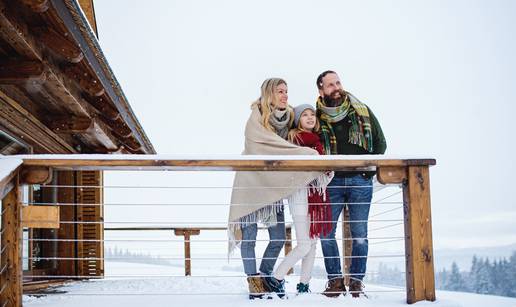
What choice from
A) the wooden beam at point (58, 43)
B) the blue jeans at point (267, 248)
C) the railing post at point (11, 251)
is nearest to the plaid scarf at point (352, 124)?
the blue jeans at point (267, 248)

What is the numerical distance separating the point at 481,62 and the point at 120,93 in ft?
144

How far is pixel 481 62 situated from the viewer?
150 feet

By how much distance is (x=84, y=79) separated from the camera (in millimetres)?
5570

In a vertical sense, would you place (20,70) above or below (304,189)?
above

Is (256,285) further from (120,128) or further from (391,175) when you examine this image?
(120,128)

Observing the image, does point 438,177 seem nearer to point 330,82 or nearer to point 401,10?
point 330,82

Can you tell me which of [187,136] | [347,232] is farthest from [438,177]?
[347,232]

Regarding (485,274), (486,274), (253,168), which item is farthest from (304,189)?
(485,274)

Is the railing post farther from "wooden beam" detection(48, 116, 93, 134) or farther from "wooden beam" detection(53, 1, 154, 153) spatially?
"wooden beam" detection(48, 116, 93, 134)

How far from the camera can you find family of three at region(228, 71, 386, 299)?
384 centimetres

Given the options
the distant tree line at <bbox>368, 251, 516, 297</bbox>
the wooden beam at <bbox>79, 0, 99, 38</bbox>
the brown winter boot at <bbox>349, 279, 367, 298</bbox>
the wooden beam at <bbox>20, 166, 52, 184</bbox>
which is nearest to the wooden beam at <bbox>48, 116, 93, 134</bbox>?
the wooden beam at <bbox>79, 0, 99, 38</bbox>

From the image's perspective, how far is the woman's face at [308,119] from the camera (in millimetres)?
4059

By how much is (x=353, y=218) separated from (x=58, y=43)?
94.0 inches

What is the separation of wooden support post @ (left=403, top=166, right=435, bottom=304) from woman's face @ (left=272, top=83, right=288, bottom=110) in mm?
924
